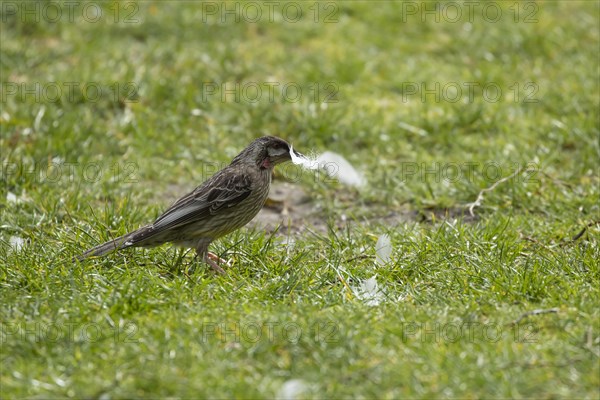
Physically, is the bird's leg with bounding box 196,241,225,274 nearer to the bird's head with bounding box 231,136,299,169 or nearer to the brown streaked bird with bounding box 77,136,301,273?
the brown streaked bird with bounding box 77,136,301,273

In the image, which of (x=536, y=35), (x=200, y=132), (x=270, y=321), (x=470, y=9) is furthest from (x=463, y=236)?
(x=470, y=9)

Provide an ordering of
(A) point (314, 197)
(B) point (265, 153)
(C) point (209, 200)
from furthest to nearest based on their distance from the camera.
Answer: (A) point (314, 197) → (B) point (265, 153) → (C) point (209, 200)

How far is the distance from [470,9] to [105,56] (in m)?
4.47

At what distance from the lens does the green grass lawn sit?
4707mm

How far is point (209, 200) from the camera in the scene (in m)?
6.35

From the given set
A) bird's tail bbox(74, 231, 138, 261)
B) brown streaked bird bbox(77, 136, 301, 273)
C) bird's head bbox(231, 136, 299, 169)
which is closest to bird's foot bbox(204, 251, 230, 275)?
brown streaked bird bbox(77, 136, 301, 273)

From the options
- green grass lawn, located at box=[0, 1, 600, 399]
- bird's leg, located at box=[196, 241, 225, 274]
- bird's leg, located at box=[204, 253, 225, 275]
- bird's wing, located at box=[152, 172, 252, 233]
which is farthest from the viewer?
bird's wing, located at box=[152, 172, 252, 233]

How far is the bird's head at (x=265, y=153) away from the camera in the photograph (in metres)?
6.66

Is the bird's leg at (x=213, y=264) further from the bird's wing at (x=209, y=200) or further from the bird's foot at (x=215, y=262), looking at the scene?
the bird's wing at (x=209, y=200)

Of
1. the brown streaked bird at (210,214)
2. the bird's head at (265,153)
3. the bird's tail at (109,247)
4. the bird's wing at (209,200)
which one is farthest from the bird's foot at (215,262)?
the bird's head at (265,153)

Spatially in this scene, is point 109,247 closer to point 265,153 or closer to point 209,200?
point 209,200

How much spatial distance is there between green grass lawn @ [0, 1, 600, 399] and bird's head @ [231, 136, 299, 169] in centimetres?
52

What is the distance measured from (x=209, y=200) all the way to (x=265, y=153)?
0.59 metres

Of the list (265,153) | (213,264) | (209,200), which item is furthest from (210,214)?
(265,153)
